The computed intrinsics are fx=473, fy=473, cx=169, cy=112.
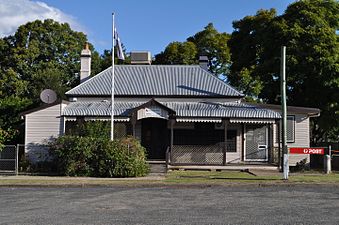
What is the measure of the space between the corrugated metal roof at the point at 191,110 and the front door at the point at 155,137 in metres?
1.21

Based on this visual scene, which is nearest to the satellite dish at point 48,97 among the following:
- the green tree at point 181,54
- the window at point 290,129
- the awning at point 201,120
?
the awning at point 201,120

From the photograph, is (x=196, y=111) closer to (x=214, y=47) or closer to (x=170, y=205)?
(x=170, y=205)

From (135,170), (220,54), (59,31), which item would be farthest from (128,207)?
(59,31)

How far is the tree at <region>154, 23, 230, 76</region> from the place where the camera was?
47731mm

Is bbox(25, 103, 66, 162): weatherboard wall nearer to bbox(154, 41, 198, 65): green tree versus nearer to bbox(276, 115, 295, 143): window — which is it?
bbox(276, 115, 295, 143): window

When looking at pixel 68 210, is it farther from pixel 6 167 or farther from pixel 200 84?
pixel 200 84

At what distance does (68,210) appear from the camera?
12.1 meters

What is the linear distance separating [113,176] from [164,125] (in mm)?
7166

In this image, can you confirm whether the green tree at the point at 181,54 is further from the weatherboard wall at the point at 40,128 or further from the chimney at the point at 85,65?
the weatherboard wall at the point at 40,128

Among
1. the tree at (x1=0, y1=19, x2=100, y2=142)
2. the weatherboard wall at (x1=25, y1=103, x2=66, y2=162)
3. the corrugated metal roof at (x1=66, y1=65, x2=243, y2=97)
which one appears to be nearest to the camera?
the weatherboard wall at (x1=25, y1=103, x2=66, y2=162)

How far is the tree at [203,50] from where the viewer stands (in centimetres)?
4773

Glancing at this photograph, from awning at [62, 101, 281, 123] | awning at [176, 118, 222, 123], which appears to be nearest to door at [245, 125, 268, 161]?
awning at [62, 101, 281, 123]

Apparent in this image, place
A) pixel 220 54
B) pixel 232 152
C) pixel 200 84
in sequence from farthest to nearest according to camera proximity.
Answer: pixel 220 54 → pixel 200 84 → pixel 232 152

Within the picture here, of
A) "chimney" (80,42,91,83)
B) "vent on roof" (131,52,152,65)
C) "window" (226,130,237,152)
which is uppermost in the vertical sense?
"vent on roof" (131,52,152,65)
